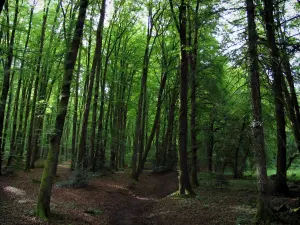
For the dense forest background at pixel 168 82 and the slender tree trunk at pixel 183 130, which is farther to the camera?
the slender tree trunk at pixel 183 130

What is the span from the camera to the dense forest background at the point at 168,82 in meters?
8.30

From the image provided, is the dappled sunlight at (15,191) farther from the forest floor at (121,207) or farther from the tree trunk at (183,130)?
the tree trunk at (183,130)

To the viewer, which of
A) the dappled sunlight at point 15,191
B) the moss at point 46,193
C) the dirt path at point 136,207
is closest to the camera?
the moss at point 46,193

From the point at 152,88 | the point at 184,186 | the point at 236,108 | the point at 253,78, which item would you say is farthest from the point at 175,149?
the point at 253,78

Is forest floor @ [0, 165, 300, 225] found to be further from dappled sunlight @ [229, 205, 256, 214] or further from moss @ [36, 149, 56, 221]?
moss @ [36, 149, 56, 221]

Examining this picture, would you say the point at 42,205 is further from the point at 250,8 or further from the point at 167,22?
the point at 167,22

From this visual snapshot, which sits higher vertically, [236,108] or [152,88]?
[152,88]

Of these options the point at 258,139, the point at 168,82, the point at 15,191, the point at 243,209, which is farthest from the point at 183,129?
the point at 168,82

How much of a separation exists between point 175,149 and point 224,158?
9.38 metres

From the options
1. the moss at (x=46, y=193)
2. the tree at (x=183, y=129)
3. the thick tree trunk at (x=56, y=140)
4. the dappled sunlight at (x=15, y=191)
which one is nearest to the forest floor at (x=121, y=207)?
the dappled sunlight at (x=15, y=191)

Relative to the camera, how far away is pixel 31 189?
11.7m

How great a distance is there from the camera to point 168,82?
90.9 ft

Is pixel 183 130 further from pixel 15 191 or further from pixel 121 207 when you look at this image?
pixel 15 191

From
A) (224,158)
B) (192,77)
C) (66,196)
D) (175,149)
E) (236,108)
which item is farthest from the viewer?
(175,149)
